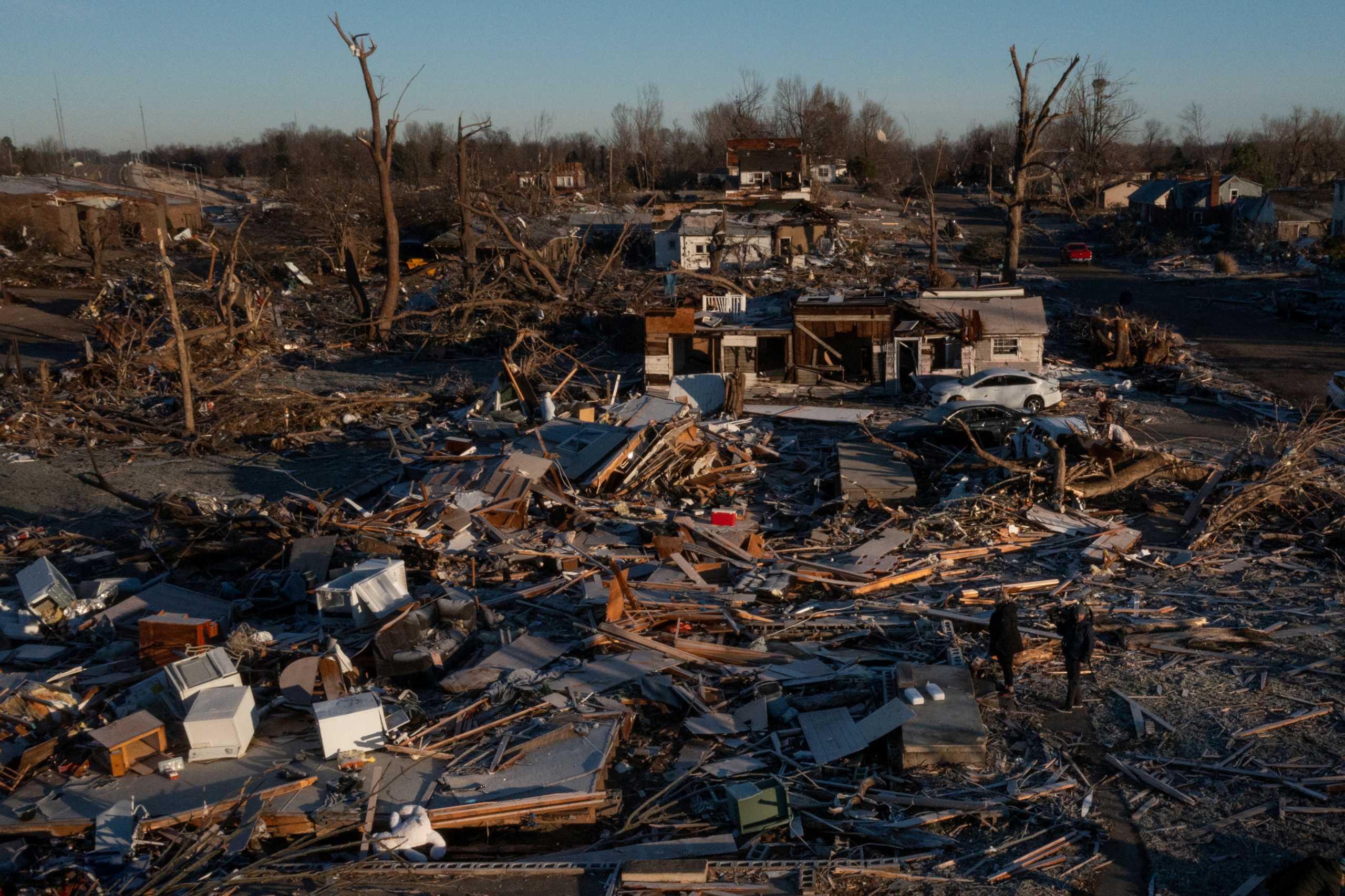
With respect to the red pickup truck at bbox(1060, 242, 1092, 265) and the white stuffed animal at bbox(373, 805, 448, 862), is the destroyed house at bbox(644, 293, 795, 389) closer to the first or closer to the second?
the white stuffed animal at bbox(373, 805, 448, 862)

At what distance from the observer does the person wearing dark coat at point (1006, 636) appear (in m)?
8.77

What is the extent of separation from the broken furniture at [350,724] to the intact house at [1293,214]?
157 feet

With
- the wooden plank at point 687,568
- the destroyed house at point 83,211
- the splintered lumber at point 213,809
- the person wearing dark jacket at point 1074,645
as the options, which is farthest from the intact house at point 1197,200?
the splintered lumber at point 213,809

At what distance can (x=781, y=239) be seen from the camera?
137ft

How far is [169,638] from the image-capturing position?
9.91 metres

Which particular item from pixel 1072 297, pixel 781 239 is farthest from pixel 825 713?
pixel 781 239

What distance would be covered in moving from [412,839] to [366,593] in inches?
156

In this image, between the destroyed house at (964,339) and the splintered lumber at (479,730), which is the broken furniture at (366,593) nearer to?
the splintered lumber at (479,730)

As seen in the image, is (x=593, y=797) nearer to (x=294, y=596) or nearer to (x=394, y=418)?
(x=294, y=596)

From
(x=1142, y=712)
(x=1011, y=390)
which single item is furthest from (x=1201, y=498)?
(x=1011, y=390)

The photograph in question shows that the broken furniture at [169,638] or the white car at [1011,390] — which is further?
the white car at [1011,390]

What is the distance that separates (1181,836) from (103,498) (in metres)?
15.9

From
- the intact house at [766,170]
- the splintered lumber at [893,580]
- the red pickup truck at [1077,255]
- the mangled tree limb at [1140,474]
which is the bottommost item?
the splintered lumber at [893,580]

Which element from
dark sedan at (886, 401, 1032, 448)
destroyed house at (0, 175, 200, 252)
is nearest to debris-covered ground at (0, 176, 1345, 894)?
dark sedan at (886, 401, 1032, 448)
